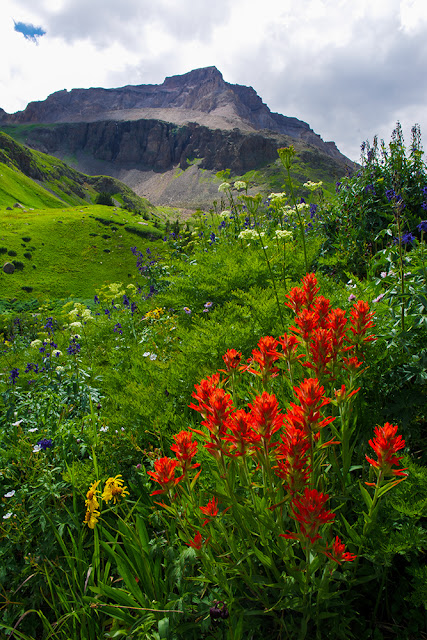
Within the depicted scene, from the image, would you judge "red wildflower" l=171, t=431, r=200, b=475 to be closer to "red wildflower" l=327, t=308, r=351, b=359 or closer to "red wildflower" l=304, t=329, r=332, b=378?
"red wildflower" l=304, t=329, r=332, b=378

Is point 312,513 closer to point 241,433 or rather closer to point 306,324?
point 241,433

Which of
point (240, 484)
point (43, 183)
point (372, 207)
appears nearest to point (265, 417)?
point (240, 484)

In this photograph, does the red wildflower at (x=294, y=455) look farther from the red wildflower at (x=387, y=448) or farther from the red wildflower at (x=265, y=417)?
the red wildflower at (x=387, y=448)

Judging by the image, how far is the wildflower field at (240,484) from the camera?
1398 mm

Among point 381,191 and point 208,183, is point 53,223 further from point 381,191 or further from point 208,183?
point 208,183

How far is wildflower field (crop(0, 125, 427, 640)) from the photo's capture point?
4.59 feet

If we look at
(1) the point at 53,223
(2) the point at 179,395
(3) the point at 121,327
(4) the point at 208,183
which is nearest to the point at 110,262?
(1) the point at 53,223

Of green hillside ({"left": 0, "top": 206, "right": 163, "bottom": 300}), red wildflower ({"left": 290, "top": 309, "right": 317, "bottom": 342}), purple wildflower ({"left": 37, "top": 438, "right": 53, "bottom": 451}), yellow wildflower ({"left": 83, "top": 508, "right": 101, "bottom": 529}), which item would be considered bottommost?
yellow wildflower ({"left": 83, "top": 508, "right": 101, "bottom": 529})

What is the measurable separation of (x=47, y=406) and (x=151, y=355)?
1205 mm

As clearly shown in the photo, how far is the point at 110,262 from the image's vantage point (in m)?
47.4

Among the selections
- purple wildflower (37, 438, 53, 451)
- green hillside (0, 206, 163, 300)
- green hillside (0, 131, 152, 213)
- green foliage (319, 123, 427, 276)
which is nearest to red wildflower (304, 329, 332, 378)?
purple wildflower (37, 438, 53, 451)

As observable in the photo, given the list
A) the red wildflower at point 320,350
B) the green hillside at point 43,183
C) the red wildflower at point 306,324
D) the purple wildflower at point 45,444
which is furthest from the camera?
the green hillside at point 43,183

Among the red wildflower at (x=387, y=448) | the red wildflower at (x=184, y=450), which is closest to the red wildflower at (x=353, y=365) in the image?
the red wildflower at (x=387, y=448)

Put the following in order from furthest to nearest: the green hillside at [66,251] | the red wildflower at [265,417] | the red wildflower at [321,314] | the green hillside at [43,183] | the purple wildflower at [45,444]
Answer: the green hillside at [43,183] → the green hillside at [66,251] → the purple wildflower at [45,444] → the red wildflower at [321,314] → the red wildflower at [265,417]
